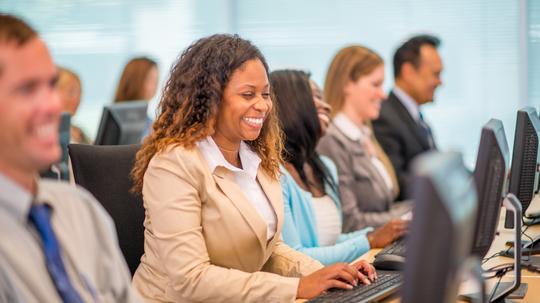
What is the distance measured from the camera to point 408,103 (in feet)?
16.5

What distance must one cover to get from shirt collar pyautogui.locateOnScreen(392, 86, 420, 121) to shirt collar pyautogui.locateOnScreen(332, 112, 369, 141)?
1.06 metres

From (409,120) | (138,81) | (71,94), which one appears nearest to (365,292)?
(409,120)

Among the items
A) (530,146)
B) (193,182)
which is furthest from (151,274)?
(530,146)

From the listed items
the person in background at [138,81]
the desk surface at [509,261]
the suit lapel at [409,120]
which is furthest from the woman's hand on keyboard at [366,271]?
the person in background at [138,81]

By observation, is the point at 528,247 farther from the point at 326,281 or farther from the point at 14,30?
the point at 14,30

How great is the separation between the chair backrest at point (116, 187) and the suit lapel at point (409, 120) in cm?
271

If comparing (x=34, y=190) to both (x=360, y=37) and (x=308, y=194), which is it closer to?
(x=308, y=194)

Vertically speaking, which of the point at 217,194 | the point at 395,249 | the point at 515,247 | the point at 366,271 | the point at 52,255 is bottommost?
the point at 395,249

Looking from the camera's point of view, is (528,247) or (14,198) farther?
(528,247)

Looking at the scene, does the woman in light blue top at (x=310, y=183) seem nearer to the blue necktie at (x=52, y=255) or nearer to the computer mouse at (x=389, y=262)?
the computer mouse at (x=389, y=262)

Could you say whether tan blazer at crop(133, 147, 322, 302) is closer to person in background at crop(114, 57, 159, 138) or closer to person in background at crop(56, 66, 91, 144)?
person in background at crop(56, 66, 91, 144)

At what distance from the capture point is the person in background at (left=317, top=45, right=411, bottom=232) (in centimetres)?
369

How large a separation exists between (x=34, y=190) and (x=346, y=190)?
8.02 ft

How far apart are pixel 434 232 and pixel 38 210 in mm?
594
